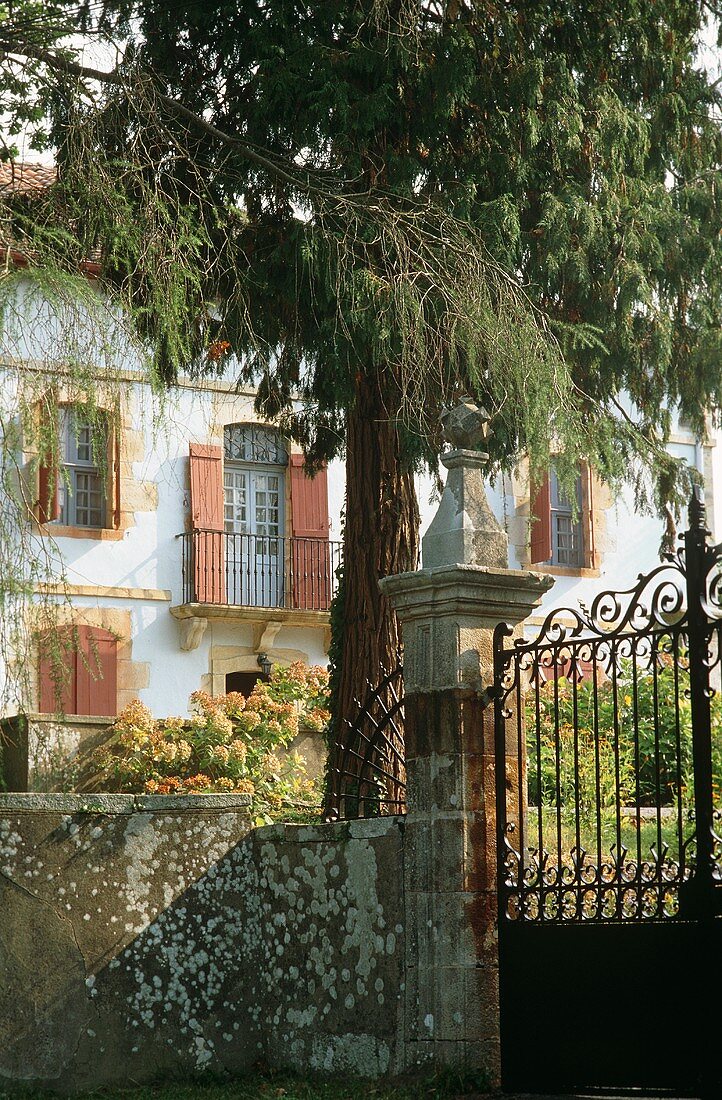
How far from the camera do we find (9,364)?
6242 millimetres

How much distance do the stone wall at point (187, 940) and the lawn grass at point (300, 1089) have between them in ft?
0.28

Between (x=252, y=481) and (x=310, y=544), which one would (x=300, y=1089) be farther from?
(x=252, y=481)

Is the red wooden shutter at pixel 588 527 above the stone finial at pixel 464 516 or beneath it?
above

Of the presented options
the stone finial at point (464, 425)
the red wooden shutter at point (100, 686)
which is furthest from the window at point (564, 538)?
the stone finial at point (464, 425)

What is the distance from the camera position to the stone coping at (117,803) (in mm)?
7309

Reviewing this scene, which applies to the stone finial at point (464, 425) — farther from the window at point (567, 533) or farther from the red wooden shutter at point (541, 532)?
the window at point (567, 533)

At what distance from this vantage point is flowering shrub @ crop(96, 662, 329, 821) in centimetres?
1176

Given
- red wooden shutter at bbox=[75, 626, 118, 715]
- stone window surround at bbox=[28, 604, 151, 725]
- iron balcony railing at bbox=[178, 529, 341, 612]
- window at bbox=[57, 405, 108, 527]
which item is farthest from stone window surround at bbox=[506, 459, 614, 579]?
red wooden shutter at bbox=[75, 626, 118, 715]

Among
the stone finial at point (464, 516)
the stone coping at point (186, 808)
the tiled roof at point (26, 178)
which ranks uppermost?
the tiled roof at point (26, 178)

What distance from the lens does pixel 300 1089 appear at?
6.79m

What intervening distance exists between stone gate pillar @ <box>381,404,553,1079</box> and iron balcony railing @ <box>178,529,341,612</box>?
38.7 ft

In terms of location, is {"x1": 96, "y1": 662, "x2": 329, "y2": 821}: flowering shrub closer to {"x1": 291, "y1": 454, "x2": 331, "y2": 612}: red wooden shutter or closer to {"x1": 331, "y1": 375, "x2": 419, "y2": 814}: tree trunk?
{"x1": 331, "y1": 375, "x2": 419, "y2": 814}: tree trunk

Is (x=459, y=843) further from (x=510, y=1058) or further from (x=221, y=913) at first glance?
(x=221, y=913)

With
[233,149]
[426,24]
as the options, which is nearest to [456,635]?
[233,149]
